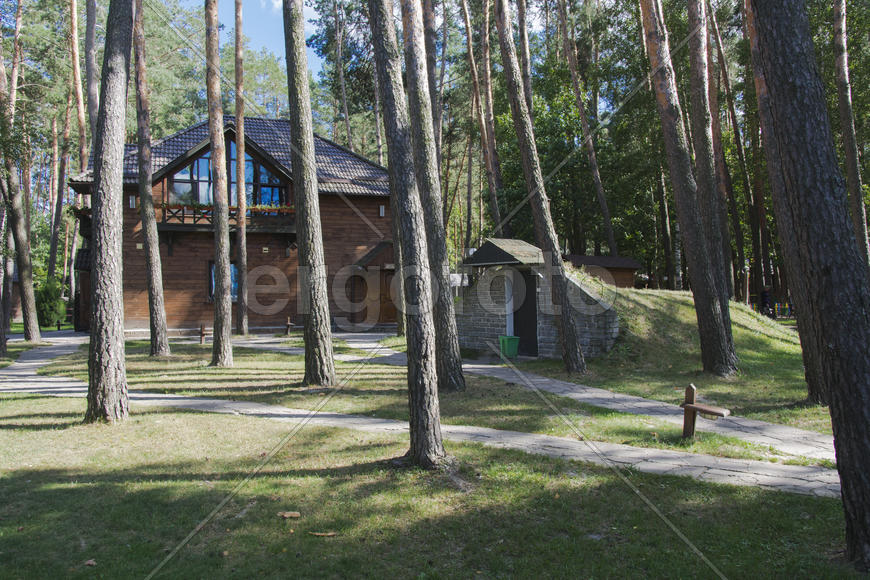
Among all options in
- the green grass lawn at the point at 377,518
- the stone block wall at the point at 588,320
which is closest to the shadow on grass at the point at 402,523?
the green grass lawn at the point at 377,518

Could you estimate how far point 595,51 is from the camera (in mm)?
28688

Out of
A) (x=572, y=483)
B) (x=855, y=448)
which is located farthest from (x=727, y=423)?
(x=855, y=448)

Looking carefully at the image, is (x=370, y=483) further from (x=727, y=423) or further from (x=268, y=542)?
(x=727, y=423)

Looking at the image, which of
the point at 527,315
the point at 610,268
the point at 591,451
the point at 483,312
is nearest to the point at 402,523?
the point at 591,451

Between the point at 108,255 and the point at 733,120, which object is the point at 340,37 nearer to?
the point at 733,120

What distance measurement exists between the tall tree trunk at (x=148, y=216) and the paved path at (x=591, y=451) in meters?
4.25

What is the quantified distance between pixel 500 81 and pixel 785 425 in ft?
85.4

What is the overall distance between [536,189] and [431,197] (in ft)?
8.44

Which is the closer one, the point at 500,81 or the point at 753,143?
the point at 753,143

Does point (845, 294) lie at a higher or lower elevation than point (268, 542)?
higher

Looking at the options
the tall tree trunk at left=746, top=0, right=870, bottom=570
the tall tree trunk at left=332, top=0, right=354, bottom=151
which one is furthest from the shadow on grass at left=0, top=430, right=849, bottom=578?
the tall tree trunk at left=332, top=0, right=354, bottom=151

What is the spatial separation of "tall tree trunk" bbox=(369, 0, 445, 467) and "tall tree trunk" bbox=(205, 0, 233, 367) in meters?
7.69

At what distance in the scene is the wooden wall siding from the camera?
2136 cm

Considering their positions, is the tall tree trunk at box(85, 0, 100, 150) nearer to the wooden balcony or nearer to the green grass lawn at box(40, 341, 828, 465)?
the wooden balcony
